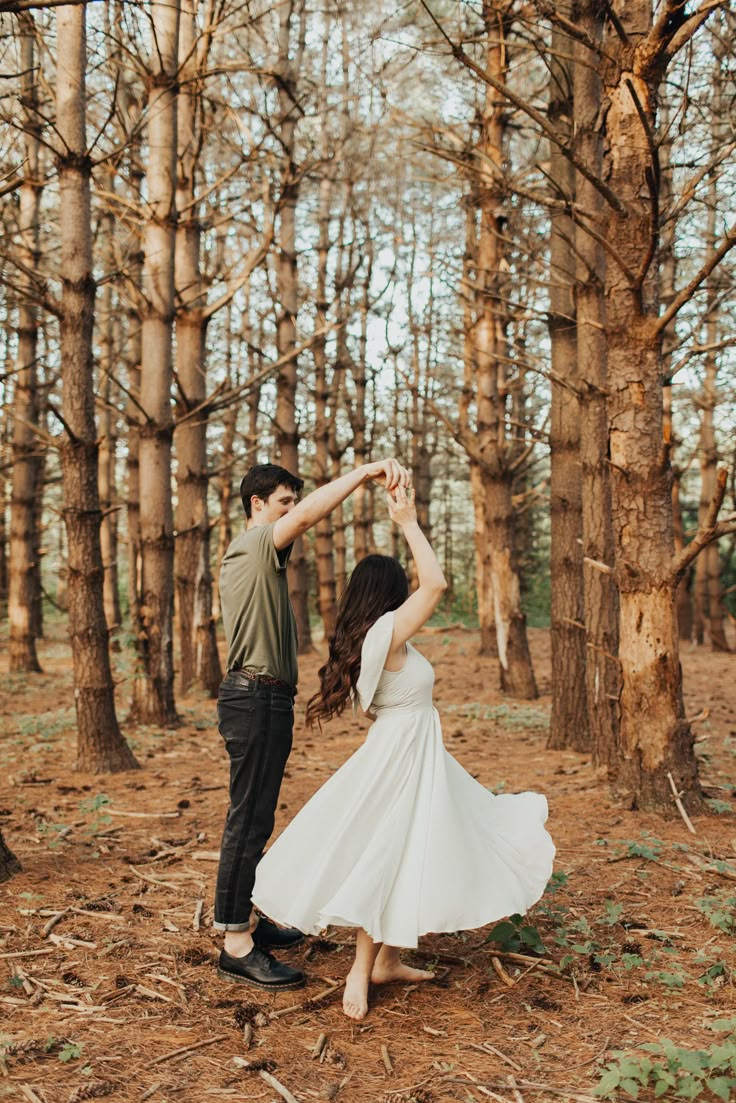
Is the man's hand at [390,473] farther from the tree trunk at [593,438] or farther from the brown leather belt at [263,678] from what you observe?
the tree trunk at [593,438]

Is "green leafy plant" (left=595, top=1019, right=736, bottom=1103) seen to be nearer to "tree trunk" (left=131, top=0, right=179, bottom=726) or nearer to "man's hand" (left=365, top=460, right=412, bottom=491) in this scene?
"man's hand" (left=365, top=460, right=412, bottom=491)

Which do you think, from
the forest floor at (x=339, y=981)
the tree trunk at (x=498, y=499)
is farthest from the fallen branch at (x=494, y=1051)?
the tree trunk at (x=498, y=499)

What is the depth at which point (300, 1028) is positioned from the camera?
344 cm

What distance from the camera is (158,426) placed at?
9.59m

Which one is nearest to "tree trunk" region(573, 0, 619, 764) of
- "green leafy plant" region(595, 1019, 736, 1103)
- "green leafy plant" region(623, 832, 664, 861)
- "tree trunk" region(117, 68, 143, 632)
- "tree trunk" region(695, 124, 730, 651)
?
"green leafy plant" region(623, 832, 664, 861)

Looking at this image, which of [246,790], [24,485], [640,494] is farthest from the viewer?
[24,485]

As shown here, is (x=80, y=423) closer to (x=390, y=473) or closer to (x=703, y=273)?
(x=390, y=473)

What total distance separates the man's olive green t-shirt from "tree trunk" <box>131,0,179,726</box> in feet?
19.1

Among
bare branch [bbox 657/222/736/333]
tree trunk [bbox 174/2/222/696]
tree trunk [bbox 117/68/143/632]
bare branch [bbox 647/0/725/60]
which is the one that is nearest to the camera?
bare branch [bbox 657/222/736/333]

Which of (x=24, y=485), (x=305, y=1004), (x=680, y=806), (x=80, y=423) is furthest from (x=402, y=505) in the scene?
(x=24, y=485)

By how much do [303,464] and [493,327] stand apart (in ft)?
73.5

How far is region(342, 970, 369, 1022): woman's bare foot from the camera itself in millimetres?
3479

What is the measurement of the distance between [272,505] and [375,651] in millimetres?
895

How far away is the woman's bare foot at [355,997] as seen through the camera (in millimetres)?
3479
